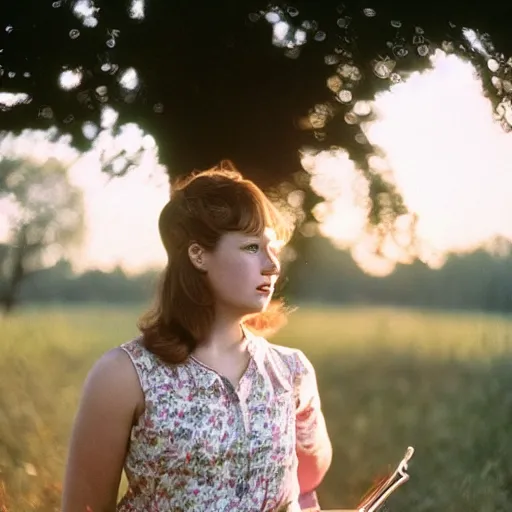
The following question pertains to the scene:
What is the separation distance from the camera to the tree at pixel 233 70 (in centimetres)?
130

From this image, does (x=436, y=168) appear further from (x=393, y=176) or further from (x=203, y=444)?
(x=203, y=444)

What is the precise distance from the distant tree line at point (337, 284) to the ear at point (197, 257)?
167 mm

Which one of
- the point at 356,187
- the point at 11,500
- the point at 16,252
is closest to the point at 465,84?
the point at 356,187

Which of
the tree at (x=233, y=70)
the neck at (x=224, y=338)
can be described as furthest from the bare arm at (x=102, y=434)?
the tree at (x=233, y=70)

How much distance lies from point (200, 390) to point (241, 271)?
180 mm

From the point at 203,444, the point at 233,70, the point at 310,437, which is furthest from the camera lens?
the point at 233,70

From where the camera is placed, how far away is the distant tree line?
127 cm

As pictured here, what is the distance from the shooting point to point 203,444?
1.05 m

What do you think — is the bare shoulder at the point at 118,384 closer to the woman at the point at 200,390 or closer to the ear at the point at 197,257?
the woman at the point at 200,390

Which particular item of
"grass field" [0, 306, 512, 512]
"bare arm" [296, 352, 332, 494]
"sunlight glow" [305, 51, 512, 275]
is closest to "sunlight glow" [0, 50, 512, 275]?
"sunlight glow" [305, 51, 512, 275]

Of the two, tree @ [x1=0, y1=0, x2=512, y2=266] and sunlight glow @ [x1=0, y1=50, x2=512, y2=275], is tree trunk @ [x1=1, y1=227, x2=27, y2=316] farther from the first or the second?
tree @ [x1=0, y1=0, x2=512, y2=266]

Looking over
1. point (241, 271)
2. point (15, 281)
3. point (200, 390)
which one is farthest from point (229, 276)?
point (15, 281)

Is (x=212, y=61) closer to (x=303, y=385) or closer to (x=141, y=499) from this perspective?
(x=303, y=385)

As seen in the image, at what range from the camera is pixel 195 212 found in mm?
1093
